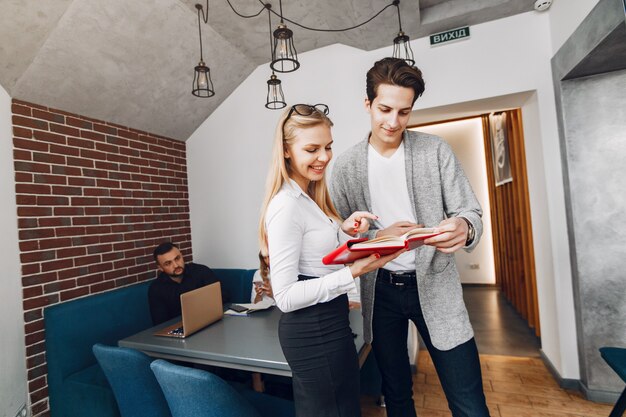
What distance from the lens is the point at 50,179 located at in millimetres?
2389

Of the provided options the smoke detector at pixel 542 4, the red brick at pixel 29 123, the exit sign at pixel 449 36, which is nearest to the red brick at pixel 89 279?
the red brick at pixel 29 123

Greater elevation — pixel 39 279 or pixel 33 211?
pixel 33 211

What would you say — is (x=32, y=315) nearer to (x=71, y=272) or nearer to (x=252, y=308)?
(x=71, y=272)

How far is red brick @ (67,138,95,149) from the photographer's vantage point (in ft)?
8.36

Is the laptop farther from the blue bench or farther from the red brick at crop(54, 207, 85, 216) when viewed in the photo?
the red brick at crop(54, 207, 85, 216)

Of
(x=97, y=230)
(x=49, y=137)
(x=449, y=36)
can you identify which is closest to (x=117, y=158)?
(x=49, y=137)

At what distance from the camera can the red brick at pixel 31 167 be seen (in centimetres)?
220

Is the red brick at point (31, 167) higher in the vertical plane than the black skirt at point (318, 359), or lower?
higher

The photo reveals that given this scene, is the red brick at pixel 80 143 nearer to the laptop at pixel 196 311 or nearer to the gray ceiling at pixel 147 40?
the gray ceiling at pixel 147 40

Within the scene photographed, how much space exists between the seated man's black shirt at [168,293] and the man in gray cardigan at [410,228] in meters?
1.86

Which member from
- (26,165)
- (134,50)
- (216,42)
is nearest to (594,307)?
A: (216,42)

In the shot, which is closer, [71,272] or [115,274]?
[71,272]

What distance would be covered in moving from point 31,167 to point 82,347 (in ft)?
4.22

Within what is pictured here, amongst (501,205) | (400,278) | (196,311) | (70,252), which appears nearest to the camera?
(400,278)
